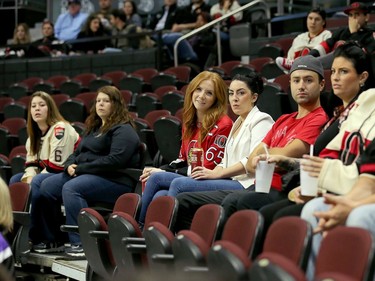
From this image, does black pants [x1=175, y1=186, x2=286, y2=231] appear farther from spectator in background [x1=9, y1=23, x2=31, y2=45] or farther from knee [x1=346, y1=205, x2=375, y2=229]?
spectator in background [x1=9, y1=23, x2=31, y2=45]

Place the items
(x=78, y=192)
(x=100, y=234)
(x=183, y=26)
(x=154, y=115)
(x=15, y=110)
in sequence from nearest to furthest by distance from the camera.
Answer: (x=100, y=234) < (x=78, y=192) < (x=154, y=115) < (x=15, y=110) < (x=183, y=26)

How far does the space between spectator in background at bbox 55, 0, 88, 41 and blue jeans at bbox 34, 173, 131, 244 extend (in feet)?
18.2

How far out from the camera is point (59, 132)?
6113 millimetres

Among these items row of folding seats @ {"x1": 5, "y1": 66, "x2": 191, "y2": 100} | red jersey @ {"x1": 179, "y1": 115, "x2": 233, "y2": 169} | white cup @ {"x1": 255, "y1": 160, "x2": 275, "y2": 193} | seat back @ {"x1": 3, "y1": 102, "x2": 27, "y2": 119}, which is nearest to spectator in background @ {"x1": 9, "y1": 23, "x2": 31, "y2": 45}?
row of folding seats @ {"x1": 5, "y1": 66, "x2": 191, "y2": 100}

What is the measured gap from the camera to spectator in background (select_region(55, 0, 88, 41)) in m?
11.1

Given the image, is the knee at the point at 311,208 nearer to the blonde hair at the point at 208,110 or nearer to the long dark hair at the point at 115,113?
the blonde hair at the point at 208,110

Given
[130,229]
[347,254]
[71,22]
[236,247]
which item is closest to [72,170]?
[130,229]

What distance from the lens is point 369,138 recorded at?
3.57 m

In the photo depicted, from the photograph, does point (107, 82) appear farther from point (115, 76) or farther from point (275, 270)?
point (275, 270)

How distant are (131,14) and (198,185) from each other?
246 inches

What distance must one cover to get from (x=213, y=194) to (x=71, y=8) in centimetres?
719

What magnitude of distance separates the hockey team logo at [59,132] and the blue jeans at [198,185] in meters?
1.63

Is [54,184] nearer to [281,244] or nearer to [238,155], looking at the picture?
[238,155]

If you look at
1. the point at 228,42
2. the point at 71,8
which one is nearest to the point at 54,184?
the point at 228,42
